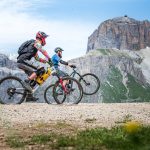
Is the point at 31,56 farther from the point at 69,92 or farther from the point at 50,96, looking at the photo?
the point at 69,92

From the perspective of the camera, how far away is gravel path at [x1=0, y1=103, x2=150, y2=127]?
1396 cm

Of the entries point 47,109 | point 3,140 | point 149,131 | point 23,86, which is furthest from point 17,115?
point 149,131

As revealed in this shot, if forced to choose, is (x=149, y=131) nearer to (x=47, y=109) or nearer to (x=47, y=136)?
(x=47, y=136)

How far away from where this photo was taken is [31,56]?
61.8 ft

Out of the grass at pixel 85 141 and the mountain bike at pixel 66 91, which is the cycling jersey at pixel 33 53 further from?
the grass at pixel 85 141

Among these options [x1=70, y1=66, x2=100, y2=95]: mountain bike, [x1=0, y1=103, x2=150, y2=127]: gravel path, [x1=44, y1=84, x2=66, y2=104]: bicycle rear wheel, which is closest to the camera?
[x1=0, y1=103, x2=150, y2=127]: gravel path

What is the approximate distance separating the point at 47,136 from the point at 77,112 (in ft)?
21.6

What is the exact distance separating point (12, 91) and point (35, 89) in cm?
103

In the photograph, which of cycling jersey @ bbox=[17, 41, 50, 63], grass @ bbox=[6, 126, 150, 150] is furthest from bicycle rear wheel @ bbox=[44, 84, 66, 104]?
grass @ bbox=[6, 126, 150, 150]

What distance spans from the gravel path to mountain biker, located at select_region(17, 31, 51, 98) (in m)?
1.60

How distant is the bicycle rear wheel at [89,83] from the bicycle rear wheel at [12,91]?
3.10 m

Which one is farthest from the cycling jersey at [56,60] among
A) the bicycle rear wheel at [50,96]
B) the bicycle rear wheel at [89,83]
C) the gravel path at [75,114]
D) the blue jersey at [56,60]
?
the gravel path at [75,114]

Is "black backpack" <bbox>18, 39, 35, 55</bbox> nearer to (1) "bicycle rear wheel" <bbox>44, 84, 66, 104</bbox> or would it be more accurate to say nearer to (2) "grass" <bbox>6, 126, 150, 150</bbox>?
(1) "bicycle rear wheel" <bbox>44, 84, 66, 104</bbox>

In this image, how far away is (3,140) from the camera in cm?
988
